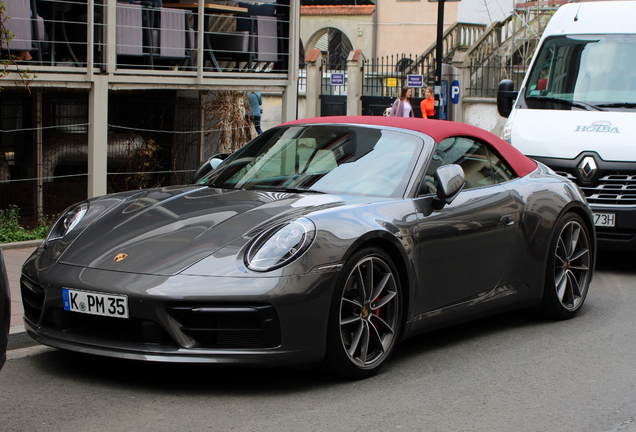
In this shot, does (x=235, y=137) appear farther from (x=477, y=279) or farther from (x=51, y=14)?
(x=477, y=279)

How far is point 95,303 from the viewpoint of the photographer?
411cm

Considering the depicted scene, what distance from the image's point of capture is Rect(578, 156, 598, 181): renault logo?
8.18m

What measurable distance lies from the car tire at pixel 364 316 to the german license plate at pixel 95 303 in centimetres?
Result: 104

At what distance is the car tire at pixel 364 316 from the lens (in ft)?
14.2

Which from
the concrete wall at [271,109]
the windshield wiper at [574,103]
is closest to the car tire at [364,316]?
the windshield wiper at [574,103]

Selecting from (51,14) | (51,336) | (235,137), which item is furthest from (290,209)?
(235,137)

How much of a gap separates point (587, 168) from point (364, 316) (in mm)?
4493

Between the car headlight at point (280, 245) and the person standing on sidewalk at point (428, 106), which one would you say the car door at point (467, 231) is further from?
the person standing on sidewalk at point (428, 106)

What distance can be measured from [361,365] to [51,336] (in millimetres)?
1617

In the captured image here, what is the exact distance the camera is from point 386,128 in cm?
546

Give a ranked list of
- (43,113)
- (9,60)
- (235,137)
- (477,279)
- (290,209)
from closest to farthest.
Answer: (290,209) < (477,279) < (9,60) < (43,113) < (235,137)

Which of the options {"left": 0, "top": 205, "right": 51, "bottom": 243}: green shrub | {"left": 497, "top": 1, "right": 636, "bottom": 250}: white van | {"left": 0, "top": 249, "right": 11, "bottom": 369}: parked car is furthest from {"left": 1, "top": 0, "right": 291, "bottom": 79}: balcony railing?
{"left": 0, "top": 249, "right": 11, "bottom": 369}: parked car

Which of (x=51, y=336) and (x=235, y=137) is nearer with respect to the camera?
(x=51, y=336)

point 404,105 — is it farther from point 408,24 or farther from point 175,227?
point 408,24
